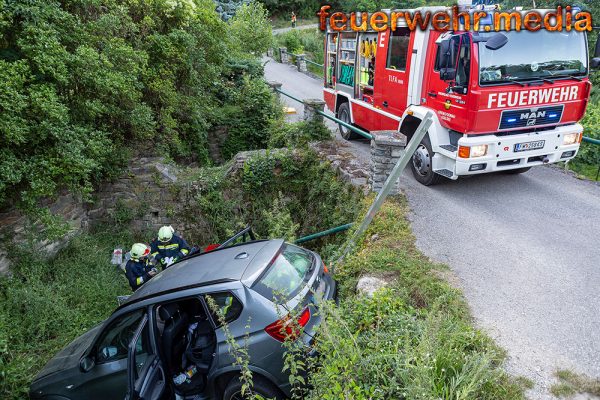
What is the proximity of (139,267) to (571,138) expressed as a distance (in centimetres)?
743

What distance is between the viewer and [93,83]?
295 inches

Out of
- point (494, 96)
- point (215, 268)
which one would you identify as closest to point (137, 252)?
point (215, 268)

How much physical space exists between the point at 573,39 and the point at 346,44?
5.04m

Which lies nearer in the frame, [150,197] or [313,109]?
[150,197]

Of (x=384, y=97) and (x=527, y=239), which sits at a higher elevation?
(x=384, y=97)

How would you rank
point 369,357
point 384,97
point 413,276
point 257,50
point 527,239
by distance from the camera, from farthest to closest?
point 257,50 < point 384,97 < point 527,239 < point 413,276 < point 369,357

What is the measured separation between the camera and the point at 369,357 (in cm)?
354

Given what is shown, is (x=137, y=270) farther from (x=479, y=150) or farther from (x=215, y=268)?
(x=479, y=150)

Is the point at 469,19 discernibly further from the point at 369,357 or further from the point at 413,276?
the point at 369,357

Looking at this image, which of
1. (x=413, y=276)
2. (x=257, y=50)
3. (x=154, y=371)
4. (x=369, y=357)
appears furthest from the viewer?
(x=257, y=50)

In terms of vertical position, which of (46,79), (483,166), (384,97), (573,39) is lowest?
(483,166)

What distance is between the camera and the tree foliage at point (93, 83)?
652cm

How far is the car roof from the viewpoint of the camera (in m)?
4.33

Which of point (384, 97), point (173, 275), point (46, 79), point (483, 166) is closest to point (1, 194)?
point (46, 79)
